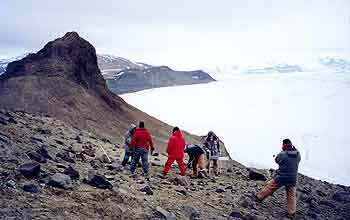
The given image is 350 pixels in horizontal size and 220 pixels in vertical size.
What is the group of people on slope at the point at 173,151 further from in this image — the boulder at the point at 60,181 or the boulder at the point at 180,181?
the boulder at the point at 60,181

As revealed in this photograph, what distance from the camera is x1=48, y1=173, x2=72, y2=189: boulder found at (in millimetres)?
8047

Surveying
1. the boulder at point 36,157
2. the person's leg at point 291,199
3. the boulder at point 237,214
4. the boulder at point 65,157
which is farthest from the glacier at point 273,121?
the boulder at point 36,157

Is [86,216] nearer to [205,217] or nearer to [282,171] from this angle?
[205,217]

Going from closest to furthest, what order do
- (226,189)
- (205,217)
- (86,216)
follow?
1. (86,216)
2. (205,217)
3. (226,189)

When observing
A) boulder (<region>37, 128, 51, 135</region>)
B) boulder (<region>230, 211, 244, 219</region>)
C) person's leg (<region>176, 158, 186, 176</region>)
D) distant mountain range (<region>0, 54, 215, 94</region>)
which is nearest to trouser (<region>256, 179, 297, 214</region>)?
boulder (<region>230, 211, 244, 219</region>)

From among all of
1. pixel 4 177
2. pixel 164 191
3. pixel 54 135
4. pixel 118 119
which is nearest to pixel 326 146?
pixel 118 119

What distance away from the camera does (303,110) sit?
196 feet

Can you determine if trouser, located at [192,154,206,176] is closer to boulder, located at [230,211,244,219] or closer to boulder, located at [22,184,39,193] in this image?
boulder, located at [230,211,244,219]

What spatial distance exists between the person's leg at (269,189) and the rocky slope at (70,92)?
15.2 metres

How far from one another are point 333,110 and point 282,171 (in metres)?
50.7

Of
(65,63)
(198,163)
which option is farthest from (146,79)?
(198,163)

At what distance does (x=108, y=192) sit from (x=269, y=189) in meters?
3.47

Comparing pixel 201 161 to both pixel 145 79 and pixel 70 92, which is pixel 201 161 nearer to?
pixel 70 92

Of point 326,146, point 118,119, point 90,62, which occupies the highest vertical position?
point 90,62
